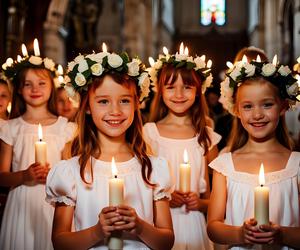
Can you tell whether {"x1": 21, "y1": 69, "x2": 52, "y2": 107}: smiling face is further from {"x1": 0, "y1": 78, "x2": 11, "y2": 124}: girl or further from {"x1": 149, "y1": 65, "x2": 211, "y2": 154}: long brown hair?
{"x1": 149, "y1": 65, "x2": 211, "y2": 154}: long brown hair

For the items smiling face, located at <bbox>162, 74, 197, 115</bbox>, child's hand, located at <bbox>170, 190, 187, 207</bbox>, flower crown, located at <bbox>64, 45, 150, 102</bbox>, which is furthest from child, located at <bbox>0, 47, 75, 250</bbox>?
flower crown, located at <bbox>64, 45, 150, 102</bbox>

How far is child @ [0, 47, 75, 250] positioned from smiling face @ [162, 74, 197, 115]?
2.44ft

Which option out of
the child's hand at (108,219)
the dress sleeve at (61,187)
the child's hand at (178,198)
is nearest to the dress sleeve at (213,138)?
the child's hand at (178,198)

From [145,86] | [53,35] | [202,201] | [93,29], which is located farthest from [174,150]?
[93,29]

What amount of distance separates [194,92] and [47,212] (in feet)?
4.27

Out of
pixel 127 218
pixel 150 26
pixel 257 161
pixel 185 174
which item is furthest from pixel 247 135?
pixel 150 26

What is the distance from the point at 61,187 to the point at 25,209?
4.69 ft

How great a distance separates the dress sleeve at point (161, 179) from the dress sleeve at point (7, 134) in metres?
1.62

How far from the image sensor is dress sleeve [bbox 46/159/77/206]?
2918mm

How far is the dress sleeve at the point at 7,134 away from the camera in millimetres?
4336

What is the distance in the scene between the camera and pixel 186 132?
436cm

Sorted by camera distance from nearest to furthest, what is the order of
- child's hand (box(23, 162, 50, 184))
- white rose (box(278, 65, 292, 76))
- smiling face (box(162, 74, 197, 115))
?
white rose (box(278, 65, 292, 76)), child's hand (box(23, 162, 50, 184)), smiling face (box(162, 74, 197, 115))

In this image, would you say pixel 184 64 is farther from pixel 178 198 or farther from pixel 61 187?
pixel 61 187

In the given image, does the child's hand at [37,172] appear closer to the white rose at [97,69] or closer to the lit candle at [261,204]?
the white rose at [97,69]
